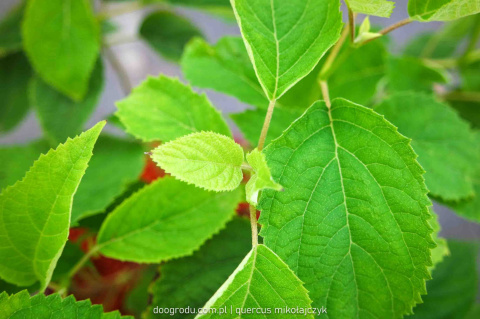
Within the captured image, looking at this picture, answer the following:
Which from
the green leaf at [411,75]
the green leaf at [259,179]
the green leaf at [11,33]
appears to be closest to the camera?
the green leaf at [259,179]

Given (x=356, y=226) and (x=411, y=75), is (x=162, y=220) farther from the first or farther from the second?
(x=411, y=75)

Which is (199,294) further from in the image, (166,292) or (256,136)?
(256,136)

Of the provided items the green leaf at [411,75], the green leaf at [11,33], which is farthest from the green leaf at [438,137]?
the green leaf at [11,33]

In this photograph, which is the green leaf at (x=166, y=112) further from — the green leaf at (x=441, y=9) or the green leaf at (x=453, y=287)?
the green leaf at (x=453, y=287)

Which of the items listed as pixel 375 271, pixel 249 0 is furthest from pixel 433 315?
pixel 249 0

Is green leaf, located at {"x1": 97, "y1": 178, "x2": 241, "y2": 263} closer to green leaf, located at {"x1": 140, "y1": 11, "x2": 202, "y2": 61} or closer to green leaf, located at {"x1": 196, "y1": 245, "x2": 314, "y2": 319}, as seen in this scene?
green leaf, located at {"x1": 196, "y1": 245, "x2": 314, "y2": 319}

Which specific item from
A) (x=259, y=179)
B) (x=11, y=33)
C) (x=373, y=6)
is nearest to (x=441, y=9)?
(x=373, y=6)
